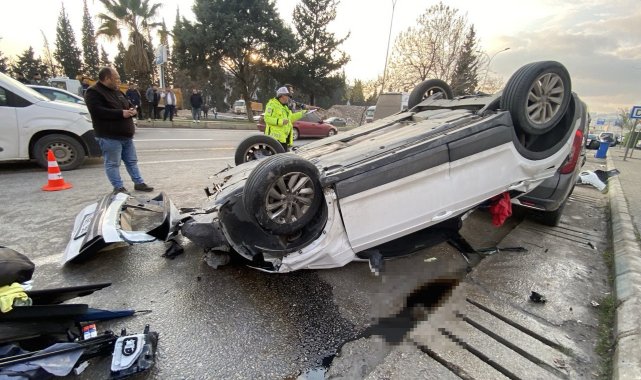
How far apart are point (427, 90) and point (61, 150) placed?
19.9 feet

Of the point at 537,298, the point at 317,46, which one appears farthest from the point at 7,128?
the point at 317,46

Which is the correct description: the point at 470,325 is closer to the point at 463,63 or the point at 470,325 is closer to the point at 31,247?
the point at 31,247

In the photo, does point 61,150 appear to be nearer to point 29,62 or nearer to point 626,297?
point 626,297

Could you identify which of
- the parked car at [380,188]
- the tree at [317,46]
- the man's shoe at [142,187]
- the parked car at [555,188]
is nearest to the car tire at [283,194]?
the parked car at [380,188]

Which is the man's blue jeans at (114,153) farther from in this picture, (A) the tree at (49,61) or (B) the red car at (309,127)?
(A) the tree at (49,61)

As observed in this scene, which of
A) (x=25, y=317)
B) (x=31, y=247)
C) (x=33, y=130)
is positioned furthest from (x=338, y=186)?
(x=33, y=130)

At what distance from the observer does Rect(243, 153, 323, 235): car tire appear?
2.14 m

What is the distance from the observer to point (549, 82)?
8.60ft

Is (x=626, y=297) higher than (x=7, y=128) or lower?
lower

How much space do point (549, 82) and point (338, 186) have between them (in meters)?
1.96

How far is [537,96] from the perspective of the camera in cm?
261

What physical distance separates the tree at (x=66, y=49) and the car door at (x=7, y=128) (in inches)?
2017

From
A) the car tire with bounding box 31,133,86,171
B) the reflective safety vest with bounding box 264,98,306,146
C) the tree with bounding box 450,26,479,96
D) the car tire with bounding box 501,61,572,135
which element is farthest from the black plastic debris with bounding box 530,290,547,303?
the tree with bounding box 450,26,479,96

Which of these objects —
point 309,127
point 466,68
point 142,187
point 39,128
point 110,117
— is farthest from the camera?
point 466,68
